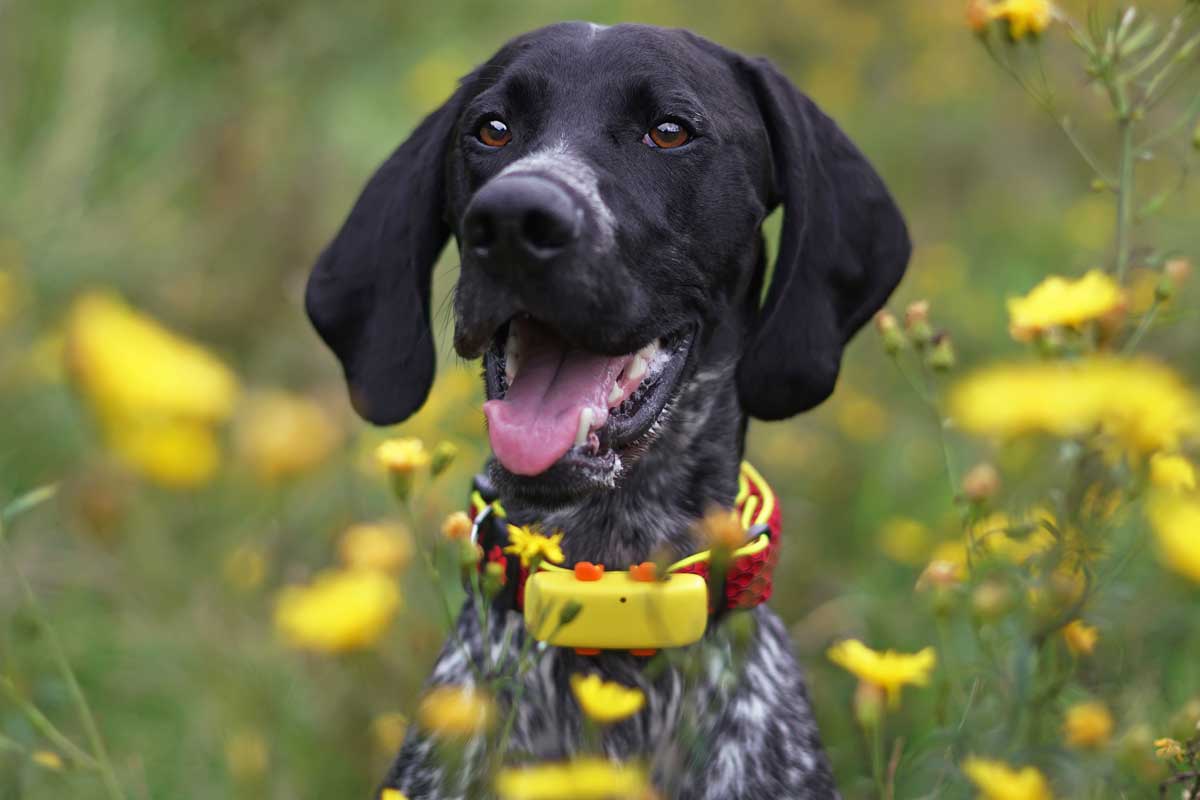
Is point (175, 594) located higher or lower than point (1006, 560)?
higher

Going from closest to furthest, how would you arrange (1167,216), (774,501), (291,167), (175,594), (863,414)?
1. (175,594)
2. (774,501)
3. (863,414)
4. (291,167)
5. (1167,216)

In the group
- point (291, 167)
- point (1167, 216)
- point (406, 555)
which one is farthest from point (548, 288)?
point (1167, 216)

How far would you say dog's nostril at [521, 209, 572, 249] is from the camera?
84.8 inches

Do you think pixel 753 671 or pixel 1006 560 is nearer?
pixel 1006 560

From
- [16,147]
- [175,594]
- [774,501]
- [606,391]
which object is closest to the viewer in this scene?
[175,594]

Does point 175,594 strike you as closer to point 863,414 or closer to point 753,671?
point 753,671

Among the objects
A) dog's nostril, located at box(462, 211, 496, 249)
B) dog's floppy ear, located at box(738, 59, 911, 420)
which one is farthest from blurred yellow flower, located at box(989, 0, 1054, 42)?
dog's nostril, located at box(462, 211, 496, 249)

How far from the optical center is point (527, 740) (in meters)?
2.44

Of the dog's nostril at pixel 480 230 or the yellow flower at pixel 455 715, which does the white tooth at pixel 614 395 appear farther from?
the yellow flower at pixel 455 715

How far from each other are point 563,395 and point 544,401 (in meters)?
0.03

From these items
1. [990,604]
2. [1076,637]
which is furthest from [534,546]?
[1076,637]

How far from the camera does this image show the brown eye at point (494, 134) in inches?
104

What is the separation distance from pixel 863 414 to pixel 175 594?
344cm

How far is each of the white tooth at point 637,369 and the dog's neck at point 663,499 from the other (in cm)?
23
